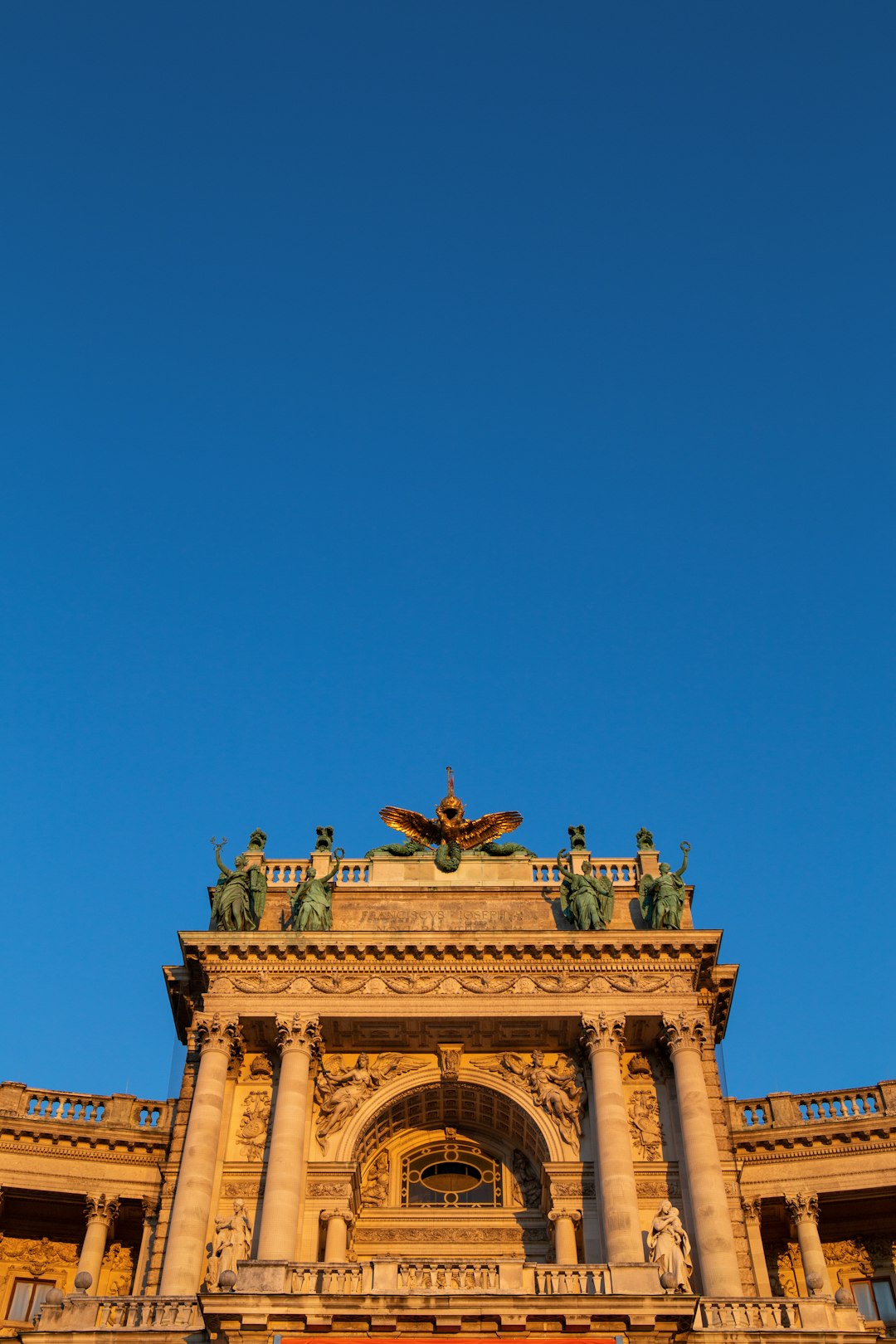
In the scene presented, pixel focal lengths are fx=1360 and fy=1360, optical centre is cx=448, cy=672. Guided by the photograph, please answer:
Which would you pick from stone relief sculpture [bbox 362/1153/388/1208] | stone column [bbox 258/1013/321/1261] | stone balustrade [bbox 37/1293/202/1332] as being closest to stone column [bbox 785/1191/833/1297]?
stone relief sculpture [bbox 362/1153/388/1208]

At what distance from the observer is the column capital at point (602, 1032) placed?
3462cm

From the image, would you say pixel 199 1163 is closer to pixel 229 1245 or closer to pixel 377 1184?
pixel 229 1245

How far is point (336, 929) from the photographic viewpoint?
37.4m

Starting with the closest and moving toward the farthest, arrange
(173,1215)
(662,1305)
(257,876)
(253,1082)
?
(662,1305), (173,1215), (253,1082), (257,876)

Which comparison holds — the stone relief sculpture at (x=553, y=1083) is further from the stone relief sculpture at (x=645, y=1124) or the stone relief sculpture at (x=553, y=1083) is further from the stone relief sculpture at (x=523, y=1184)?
the stone relief sculpture at (x=523, y=1184)

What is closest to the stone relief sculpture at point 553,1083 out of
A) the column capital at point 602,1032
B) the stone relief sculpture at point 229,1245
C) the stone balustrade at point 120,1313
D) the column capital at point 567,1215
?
the column capital at point 602,1032

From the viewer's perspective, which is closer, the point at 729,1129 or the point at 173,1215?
the point at 173,1215

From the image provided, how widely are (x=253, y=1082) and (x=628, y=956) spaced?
10.4 meters

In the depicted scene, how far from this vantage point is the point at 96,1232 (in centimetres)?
3619

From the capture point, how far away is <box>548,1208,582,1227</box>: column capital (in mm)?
33000

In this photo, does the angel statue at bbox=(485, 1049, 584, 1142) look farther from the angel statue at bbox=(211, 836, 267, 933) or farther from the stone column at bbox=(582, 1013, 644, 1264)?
the angel statue at bbox=(211, 836, 267, 933)

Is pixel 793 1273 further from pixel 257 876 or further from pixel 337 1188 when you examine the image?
pixel 257 876

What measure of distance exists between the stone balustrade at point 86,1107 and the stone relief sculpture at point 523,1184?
9825mm

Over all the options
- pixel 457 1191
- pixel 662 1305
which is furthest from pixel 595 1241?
pixel 662 1305
